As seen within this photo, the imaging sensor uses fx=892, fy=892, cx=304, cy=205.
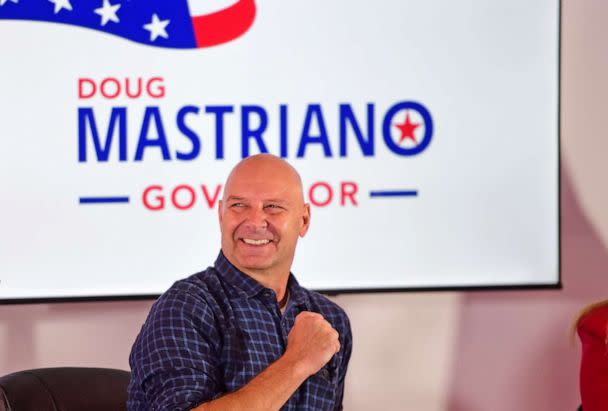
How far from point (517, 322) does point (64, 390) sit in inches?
75.6

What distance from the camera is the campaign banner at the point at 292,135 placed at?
3.37 meters

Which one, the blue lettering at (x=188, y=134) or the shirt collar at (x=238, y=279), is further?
the blue lettering at (x=188, y=134)

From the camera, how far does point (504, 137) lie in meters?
3.50

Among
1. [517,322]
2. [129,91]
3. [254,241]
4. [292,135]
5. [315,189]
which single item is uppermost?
[129,91]

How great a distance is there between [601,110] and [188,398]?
7.76 feet

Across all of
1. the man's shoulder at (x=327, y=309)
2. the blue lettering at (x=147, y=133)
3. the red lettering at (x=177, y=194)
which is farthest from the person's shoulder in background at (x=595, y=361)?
the blue lettering at (x=147, y=133)

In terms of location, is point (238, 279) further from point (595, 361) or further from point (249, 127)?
point (249, 127)

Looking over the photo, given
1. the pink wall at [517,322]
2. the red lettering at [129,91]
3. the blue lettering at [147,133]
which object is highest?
the red lettering at [129,91]

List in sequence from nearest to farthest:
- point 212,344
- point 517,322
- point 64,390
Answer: point 212,344
point 64,390
point 517,322

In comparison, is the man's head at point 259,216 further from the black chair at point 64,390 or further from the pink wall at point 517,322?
the pink wall at point 517,322

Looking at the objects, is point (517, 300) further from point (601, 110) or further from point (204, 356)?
point (204, 356)

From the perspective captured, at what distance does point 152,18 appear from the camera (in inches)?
134

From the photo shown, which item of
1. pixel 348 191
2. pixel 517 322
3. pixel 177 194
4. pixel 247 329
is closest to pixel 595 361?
pixel 517 322

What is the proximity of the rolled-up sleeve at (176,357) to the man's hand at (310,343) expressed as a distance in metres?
0.18
